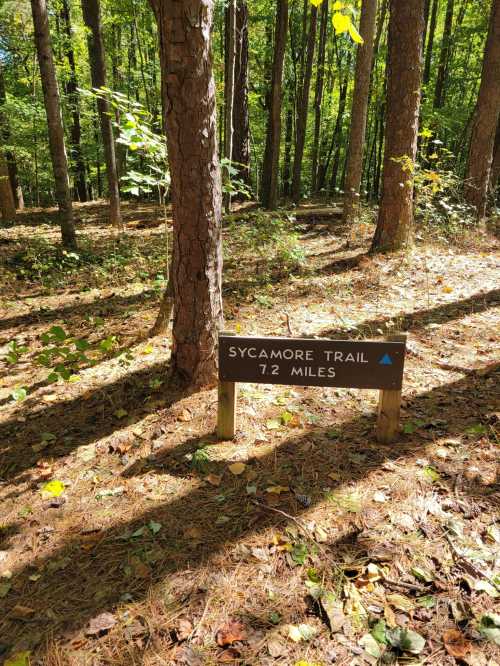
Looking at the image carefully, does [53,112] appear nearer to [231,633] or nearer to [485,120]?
[231,633]

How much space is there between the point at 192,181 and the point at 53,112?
6.65 m

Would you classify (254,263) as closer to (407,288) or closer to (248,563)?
(407,288)

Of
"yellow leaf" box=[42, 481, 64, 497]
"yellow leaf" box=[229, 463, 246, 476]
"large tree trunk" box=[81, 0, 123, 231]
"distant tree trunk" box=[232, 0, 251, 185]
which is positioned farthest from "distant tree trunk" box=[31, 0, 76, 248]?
"yellow leaf" box=[229, 463, 246, 476]

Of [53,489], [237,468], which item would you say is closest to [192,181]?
[237,468]

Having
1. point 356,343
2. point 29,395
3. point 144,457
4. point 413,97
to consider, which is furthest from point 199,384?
point 413,97

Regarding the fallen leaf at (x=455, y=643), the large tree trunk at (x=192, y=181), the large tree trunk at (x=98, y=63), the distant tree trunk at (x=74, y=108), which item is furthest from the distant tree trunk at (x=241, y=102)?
the fallen leaf at (x=455, y=643)

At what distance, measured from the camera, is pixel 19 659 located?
77.6 inches

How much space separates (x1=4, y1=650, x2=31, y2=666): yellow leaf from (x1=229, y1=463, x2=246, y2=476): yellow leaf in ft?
4.91

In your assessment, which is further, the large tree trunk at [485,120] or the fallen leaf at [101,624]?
the large tree trunk at [485,120]

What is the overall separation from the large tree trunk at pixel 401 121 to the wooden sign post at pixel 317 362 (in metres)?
5.14

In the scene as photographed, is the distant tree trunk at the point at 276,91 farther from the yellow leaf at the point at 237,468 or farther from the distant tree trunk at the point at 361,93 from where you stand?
the yellow leaf at the point at 237,468

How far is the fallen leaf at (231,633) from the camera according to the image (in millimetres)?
A: 1995

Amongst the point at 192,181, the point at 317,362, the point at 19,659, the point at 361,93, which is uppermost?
the point at 361,93

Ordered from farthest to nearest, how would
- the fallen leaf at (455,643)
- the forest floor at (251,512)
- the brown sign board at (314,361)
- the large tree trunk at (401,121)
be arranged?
1. the large tree trunk at (401,121)
2. the brown sign board at (314,361)
3. the forest floor at (251,512)
4. the fallen leaf at (455,643)
